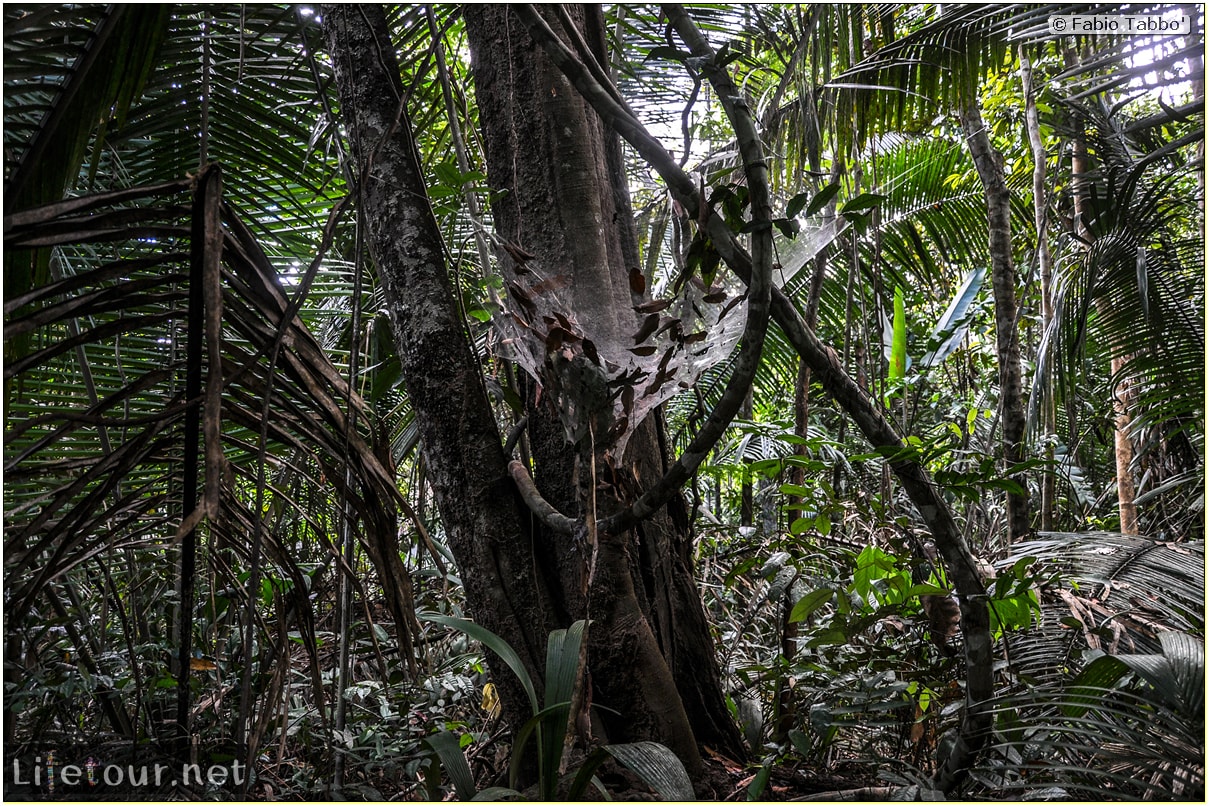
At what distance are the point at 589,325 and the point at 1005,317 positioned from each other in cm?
234

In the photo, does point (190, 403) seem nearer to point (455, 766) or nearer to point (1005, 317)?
point (455, 766)

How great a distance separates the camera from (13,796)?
1.12 metres

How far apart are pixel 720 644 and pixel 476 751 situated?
1.00m

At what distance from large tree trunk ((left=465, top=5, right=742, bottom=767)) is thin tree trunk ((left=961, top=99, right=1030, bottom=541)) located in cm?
165

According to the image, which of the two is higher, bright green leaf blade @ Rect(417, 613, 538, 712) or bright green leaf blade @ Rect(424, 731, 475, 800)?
bright green leaf blade @ Rect(417, 613, 538, 712)

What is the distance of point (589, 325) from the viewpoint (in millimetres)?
1486

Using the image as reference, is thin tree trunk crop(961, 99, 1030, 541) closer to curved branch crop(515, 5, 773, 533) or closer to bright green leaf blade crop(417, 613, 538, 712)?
curved branch crop(515, 5, 773, 533)

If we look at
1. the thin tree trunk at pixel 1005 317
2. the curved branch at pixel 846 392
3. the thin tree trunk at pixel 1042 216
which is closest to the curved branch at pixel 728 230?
the curved branch at pixel 846 392

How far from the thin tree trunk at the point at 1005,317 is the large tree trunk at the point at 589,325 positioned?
1.65 meters

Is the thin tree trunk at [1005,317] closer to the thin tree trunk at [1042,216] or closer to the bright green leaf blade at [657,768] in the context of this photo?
the thin tree trunk at [1042,216]

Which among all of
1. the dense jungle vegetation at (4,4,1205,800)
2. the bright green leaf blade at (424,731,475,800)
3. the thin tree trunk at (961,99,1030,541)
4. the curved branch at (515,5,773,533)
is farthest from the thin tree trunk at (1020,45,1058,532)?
the bright green leaf blade at (424,731,475,800)

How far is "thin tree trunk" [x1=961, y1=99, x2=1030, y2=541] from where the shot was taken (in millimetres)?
2721

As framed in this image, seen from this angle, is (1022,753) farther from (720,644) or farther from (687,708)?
(720,644)

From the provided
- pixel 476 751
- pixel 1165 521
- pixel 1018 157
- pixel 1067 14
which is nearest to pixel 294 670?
pixel 476 751
